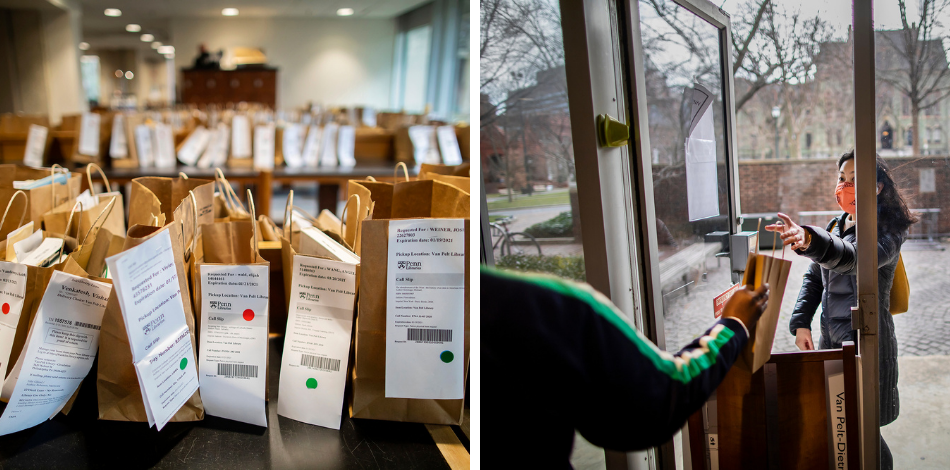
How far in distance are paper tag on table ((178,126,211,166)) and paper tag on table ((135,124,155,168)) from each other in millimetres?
208

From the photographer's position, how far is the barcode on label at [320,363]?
0.91 metres

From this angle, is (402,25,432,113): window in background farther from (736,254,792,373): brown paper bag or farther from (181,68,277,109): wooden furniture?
(736,254,792,373): brown paper bag

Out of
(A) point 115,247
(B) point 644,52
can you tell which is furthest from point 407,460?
(B) point 644,52

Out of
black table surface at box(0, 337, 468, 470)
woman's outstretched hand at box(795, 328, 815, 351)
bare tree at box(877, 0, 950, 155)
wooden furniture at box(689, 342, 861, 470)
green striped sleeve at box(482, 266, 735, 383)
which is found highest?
bare tree at box(877, 0, 950, 155)

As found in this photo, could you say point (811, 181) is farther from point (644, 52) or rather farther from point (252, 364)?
point (252, 364)

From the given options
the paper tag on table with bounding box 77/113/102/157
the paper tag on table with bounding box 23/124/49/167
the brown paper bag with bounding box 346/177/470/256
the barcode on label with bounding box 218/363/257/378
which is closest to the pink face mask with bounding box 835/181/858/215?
the brown paper bag with bounding box 346/177/470/256

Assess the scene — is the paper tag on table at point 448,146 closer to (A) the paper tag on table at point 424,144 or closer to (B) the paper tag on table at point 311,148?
(A) the paper tag on table at point 424,144

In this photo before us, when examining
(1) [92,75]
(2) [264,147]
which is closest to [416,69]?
(2) [264,147]

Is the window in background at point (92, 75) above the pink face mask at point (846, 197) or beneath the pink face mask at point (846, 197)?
above

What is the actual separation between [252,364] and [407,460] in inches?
11.5

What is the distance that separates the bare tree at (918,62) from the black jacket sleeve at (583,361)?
1.02 metres

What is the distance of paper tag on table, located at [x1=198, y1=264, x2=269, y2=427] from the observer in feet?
2.95

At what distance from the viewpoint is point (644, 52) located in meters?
1.50

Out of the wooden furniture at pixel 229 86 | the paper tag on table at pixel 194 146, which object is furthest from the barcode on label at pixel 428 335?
the wooden furniture at pixel 229 86
